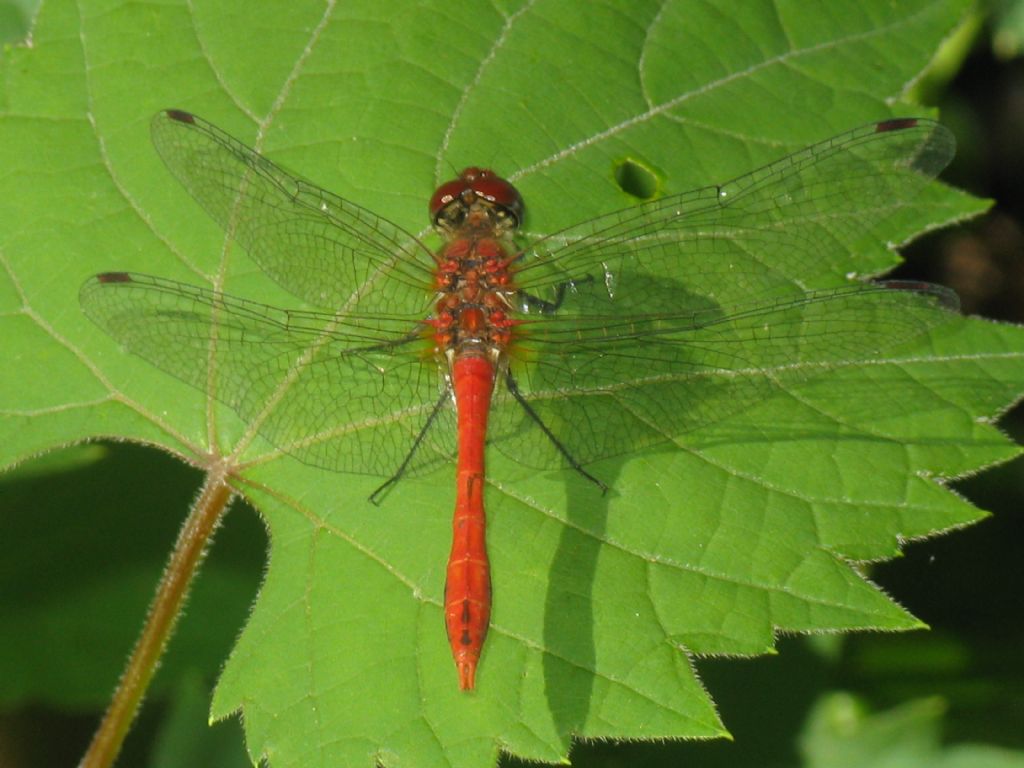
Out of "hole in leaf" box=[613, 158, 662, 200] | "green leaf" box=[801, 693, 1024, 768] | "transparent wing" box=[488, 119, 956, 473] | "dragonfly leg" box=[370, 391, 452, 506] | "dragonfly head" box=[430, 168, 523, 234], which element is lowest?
"green leaf" box=[801, 693, 1024, 768]

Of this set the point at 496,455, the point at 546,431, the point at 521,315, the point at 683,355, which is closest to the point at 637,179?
the point at 521,315

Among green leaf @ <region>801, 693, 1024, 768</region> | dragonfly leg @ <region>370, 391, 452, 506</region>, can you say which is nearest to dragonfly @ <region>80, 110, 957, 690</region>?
dragonfly leg @ <region>370, 391, 452, 506</region>

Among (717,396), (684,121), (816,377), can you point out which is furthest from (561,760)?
(684,121)

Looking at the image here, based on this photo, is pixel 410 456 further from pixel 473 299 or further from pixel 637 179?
pixel 637 179

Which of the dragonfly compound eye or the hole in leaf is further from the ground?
the hole in leaf

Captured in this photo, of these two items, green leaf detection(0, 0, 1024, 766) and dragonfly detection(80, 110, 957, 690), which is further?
dragonfly detection(80, 110, 957, 690)

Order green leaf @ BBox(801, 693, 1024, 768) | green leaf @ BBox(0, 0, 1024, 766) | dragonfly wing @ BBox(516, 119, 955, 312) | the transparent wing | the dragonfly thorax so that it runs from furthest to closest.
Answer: green leaf @ BBox(801, 693, 1024, 768)
the dragonfly thorax
dragonfly wing @ BBox(516, 119, 955, 312)
the transparent wing
green leaf @ BBox(0, 0, 1024, 766)

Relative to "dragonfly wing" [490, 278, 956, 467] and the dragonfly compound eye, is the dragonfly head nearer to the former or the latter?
the dragonfly compound eye

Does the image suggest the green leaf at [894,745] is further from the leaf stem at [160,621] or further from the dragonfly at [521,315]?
the leaf stem at [160,621]
